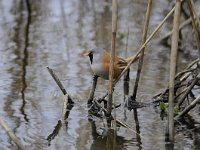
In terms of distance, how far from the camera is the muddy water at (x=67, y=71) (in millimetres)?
5621

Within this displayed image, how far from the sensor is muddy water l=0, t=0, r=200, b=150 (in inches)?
221

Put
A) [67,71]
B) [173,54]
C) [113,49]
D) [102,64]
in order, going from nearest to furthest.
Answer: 1. [173,54]
2. [113,49]
3. [102,64]
4. [67,71]

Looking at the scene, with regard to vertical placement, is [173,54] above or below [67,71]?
below

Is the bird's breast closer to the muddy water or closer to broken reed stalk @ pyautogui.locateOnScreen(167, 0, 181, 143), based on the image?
the muddy water

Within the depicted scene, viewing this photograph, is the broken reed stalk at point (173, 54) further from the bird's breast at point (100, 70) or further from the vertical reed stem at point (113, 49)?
the bird's breast at point (100, 70)

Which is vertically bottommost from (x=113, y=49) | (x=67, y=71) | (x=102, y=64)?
(x=113, y=49)

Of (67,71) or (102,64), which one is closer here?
(102,64)

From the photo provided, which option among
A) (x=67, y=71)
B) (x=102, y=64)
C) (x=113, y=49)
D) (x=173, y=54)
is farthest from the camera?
(x=67, y=71)

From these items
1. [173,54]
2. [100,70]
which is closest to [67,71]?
[100,70]

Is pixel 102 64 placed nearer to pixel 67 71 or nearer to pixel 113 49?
pixel 113 49

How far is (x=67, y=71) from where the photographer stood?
7.92 metres

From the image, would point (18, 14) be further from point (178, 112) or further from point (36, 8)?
point (178, 112)

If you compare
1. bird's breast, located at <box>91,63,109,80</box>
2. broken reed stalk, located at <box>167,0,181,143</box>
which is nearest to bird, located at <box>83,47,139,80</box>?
bird's breast, located at <box>91,63,109,80</box>

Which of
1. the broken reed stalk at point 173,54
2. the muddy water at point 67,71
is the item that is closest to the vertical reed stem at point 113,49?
the muddy water at point 67,71
